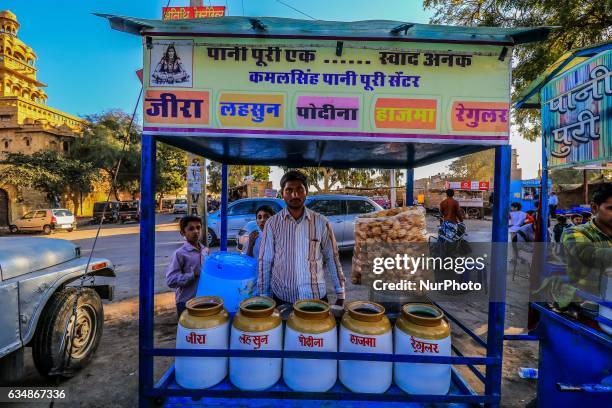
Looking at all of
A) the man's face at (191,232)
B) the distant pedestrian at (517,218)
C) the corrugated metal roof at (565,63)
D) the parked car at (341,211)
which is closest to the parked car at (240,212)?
the parked car at (341,211)

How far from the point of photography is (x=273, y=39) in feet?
5.64

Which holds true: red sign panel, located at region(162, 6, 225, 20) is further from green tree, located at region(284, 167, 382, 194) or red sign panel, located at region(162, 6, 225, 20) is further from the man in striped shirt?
green tree, located at region(284, 167, 382, 194)

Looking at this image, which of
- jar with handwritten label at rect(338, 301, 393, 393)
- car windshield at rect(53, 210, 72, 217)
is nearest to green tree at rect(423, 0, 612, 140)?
jar with handwritten label at rect(338, 301, 393, 393)

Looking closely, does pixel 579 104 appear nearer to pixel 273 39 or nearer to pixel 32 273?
pixel 273 39

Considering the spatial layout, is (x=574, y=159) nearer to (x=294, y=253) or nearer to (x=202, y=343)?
(x=294, y=253)

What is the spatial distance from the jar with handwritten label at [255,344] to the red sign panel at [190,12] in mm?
7995

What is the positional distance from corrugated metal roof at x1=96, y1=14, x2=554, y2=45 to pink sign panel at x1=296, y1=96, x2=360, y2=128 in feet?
1.16

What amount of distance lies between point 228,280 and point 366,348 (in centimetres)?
108

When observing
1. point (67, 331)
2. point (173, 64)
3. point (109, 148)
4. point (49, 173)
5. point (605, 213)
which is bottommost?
point (67, 331)

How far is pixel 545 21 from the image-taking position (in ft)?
21.9

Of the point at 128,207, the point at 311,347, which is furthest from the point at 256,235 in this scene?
the point at 128,207

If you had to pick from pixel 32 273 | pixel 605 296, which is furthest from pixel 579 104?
pixel 32 273

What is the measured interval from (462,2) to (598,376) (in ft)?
32.1

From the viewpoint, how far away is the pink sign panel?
68.2 inches
